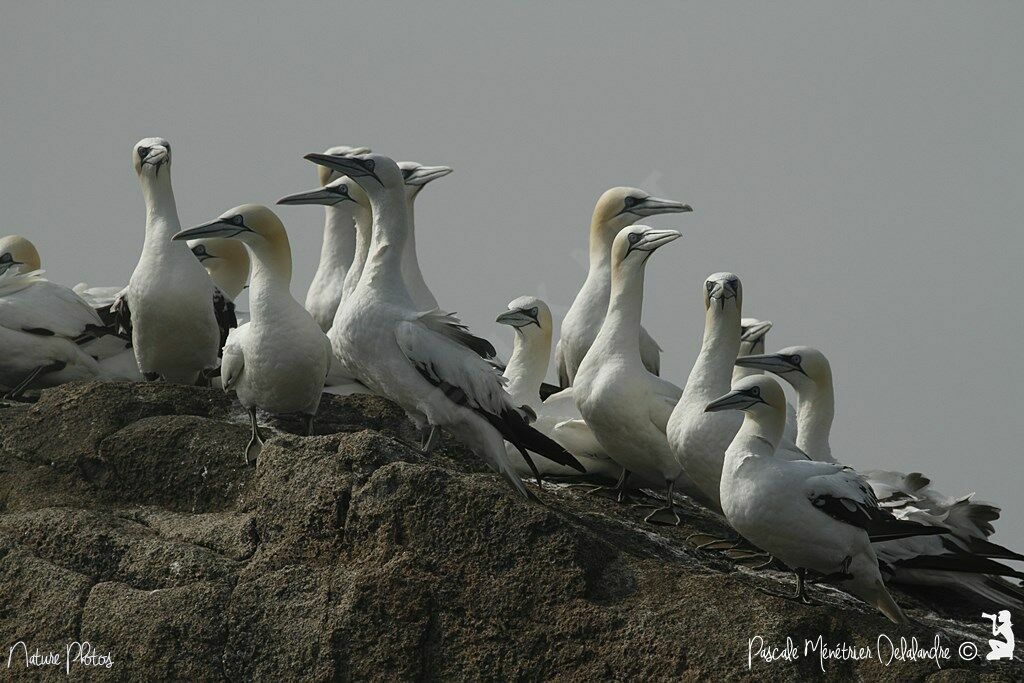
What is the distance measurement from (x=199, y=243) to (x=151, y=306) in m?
1.98

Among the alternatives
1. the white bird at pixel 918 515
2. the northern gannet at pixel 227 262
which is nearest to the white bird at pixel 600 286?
the white bird at pixel 918 515

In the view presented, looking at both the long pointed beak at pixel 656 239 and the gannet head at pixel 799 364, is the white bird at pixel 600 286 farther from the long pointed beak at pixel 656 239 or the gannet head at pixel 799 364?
the gannet head at pixel 799 364

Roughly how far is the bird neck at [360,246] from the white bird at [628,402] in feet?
5.45

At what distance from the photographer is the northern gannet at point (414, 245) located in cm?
1004

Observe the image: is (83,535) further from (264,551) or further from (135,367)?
(135,367)

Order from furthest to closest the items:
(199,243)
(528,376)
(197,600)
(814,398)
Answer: (199,243) < (528,376) < (814,398) < (197,600)

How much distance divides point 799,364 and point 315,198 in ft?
9.83

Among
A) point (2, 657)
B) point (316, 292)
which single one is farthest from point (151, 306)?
point (2, 657)

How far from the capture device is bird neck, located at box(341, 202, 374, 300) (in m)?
9.54

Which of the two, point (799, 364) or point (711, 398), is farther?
point (799, 364)

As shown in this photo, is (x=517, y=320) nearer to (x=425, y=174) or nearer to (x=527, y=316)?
(x=527, y=316)

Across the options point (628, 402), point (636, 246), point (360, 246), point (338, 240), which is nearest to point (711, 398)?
point (628, 402)

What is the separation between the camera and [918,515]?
773cm

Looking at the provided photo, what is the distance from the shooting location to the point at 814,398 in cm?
855
